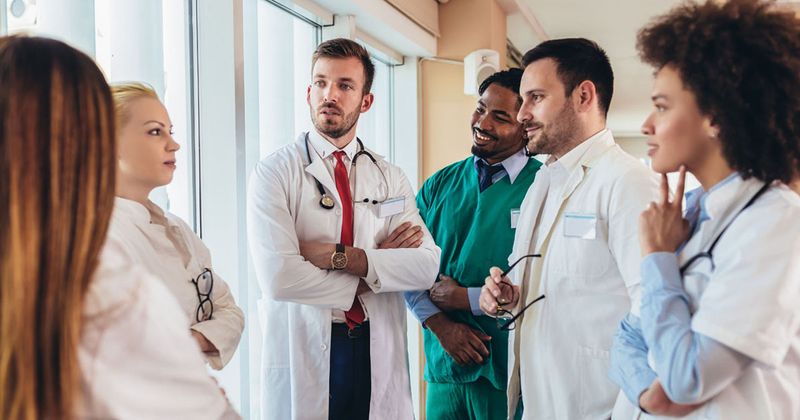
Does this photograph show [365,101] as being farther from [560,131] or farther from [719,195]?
[719,195]

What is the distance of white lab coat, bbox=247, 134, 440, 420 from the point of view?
2199 mm

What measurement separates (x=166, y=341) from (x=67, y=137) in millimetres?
261

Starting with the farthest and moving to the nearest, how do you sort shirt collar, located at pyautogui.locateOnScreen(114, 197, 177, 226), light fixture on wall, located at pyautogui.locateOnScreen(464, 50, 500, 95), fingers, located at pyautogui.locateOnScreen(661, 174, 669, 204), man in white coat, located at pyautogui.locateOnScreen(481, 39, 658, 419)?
light fixture on wall, located at pyautogui.locateOnScreen(464, 50, 500, 95) < man in white coat, located at pyautogui.locateOnScreen(481, 39, 658, 419) < shirt collar, located at pyautogui.locateOnScreen(114, 197, 177, 226) < fingers, located at pyautogui.locateOnScreen(661, 174, 669, 204)

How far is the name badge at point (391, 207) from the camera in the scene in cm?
248

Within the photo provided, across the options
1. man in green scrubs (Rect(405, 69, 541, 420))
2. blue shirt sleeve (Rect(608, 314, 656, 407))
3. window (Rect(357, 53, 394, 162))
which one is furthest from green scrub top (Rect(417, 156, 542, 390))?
window (Rect(357, 53, 394, 162))

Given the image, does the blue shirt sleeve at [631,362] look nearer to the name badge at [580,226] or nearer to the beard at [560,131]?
the name badge at [580,226]

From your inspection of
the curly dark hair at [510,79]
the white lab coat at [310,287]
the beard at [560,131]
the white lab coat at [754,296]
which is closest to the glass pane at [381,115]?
the curly dark hair at [510,79]

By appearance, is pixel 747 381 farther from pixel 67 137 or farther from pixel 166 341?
pixel 67 137

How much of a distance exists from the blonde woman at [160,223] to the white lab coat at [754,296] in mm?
989

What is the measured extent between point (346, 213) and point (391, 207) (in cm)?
18

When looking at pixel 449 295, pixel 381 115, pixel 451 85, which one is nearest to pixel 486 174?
pixel 449 295

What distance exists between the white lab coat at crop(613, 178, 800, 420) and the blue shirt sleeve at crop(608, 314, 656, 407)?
8 centimetres

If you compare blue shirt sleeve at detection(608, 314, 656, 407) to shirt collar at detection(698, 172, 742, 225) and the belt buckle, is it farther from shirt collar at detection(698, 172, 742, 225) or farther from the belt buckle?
the belt buckle

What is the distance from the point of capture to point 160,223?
1.69m
